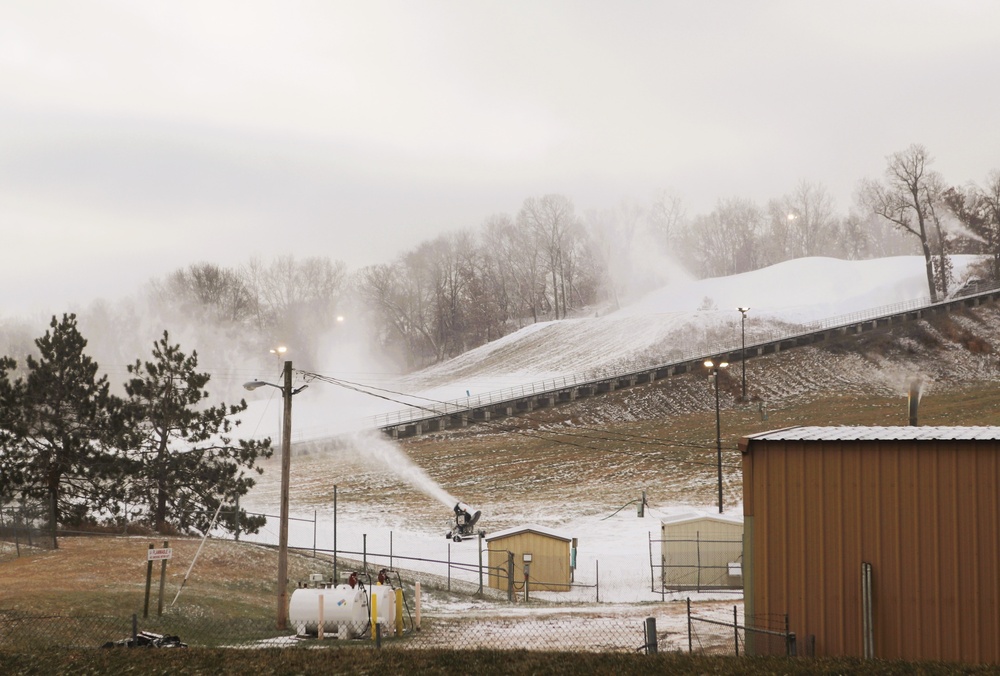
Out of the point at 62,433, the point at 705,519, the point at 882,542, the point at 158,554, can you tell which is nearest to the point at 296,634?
the point at 158,554

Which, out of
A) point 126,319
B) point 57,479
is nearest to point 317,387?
point 126,319

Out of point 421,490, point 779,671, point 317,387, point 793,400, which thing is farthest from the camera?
point 317,387

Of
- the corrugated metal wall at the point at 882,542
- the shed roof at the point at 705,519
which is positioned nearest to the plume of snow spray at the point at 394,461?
the shed roof at the point at 705,519

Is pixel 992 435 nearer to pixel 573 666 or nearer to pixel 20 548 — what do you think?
pixel 573 666

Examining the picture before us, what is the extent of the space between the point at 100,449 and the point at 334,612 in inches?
1034

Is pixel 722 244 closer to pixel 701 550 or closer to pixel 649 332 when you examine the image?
pixel 649 332

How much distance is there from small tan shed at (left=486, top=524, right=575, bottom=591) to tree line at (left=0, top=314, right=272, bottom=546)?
451 inches

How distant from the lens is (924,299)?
4660 inches

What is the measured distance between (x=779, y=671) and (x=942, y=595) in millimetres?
4137

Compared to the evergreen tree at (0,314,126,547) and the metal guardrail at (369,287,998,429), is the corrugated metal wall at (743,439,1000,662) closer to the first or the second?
the evergreen tree at (0,314,126,547)

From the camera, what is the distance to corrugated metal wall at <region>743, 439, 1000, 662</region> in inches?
665

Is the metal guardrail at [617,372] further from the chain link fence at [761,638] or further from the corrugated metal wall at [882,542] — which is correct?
the corrugated metal wall at [882,542]

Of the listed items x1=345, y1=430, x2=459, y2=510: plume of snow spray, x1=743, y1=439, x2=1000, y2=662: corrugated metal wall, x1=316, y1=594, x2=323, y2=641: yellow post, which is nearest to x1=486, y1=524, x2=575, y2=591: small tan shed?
x1=316, y1=594, x2=323, y2=641: yellow post

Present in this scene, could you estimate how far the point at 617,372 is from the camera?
101562 mm
